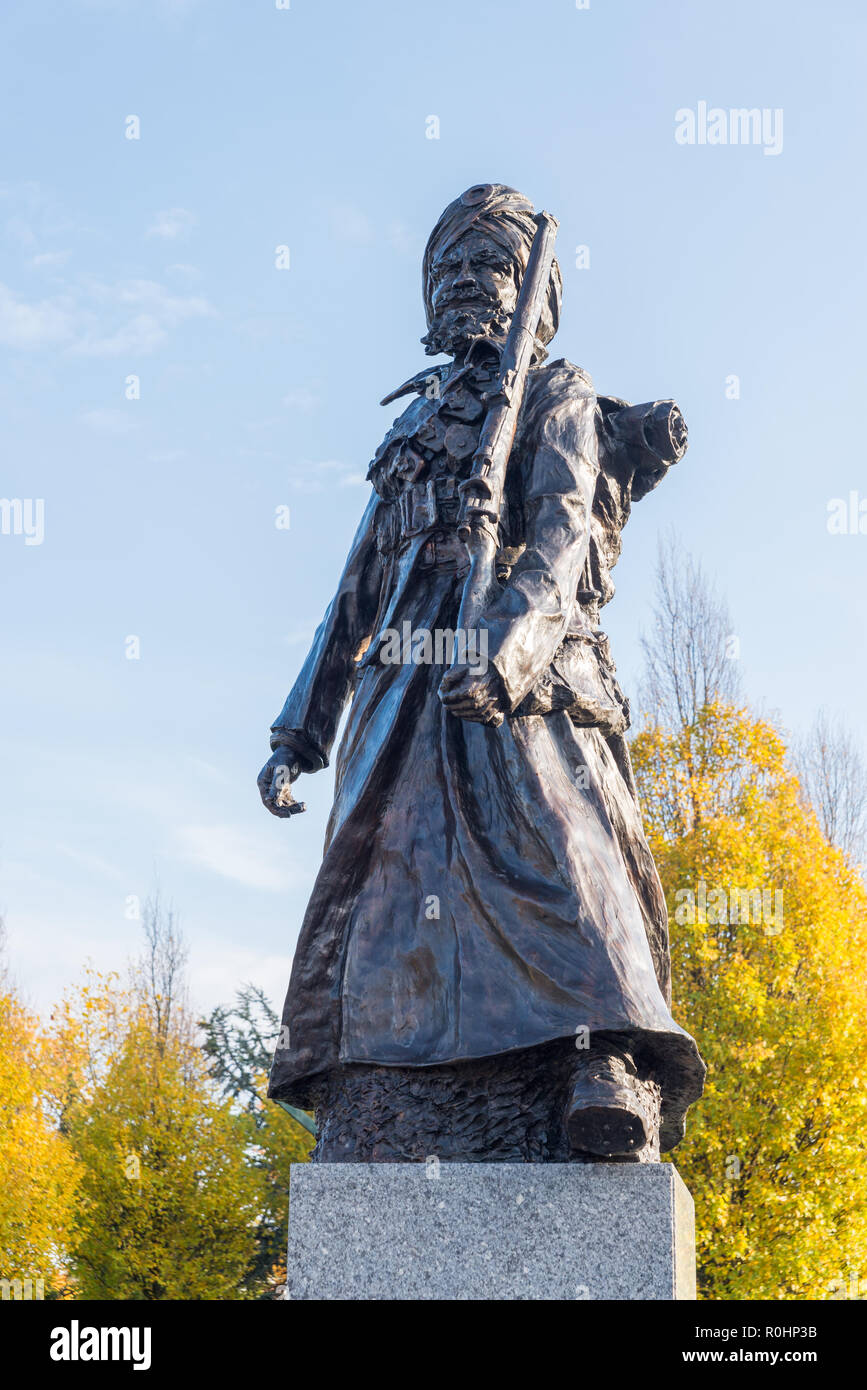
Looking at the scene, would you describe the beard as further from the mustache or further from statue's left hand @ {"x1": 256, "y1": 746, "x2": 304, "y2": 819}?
statue's left hand @ {"x1": 256, "y1": 746, "x2": 304, "y2": 819}

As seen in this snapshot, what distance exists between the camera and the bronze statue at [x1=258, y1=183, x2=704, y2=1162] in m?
3.76

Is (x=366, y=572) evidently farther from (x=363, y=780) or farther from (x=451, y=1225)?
(x=451, y=1225)

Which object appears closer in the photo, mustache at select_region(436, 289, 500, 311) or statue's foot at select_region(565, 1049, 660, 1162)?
statue's foot at select_region(565, 1049, 660, 1162)

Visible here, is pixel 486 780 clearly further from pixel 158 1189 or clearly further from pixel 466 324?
Result: pixel 158 1189

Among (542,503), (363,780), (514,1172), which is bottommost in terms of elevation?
(514,1172)

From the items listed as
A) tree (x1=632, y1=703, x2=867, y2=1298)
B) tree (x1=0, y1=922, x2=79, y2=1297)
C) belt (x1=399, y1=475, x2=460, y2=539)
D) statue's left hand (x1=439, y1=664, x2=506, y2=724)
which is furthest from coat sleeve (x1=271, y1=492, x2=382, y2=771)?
tree (x1=0, y1=922, x2=79, y2=1297)

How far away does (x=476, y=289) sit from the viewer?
4949 millimetres

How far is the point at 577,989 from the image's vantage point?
3.74 metres

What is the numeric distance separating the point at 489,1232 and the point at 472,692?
4.26 ft

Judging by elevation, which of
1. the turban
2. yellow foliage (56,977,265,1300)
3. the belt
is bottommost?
yellow foliage (56,977,265,1300)

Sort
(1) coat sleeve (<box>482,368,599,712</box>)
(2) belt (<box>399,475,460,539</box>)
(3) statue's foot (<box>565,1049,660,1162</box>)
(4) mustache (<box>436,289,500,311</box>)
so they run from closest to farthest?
1. (3) statue's foot (<box>565,1049,660,1162</box>)
2. (1) coat sleeve (<box>482,368,599,712</box>)
3. (2) belt (<box>399,475,460,539</box>)
4. (4) mustache (<box>436,289,500,311</box>)

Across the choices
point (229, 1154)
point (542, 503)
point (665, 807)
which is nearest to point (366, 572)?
point (542, 503)

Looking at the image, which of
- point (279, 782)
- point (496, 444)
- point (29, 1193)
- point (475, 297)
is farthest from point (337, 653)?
point (29, 1193)

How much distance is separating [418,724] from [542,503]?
0.75 meters
